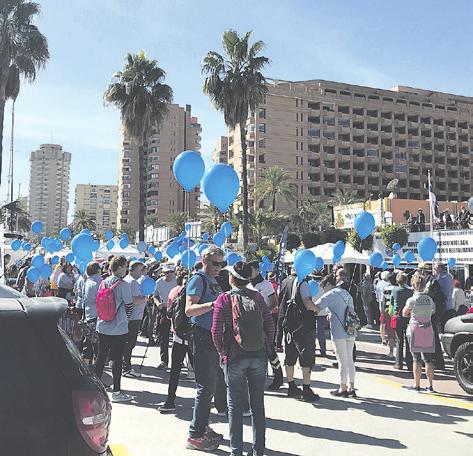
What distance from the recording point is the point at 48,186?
17962cm

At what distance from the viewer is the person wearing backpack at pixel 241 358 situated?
4047 millimetres

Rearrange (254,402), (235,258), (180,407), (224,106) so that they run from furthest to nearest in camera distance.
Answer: (224,106), (235,258), (180,407), (254,402)

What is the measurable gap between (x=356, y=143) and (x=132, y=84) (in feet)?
213

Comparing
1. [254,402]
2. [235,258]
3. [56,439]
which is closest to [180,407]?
[254,402]

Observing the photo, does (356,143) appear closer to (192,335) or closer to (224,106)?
(224,106)

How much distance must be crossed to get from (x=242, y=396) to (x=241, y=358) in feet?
1.07

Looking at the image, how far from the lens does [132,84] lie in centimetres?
2772

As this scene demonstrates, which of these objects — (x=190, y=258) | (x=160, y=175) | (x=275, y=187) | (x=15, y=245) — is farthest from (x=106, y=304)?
(x=160, y=175)

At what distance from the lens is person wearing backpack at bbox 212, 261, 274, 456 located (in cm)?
405

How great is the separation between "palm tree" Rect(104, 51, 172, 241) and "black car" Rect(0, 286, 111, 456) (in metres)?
25.6

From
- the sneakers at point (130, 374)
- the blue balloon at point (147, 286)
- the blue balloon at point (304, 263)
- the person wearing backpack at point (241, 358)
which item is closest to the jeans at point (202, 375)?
the person wearing backpack at point (241, 358)

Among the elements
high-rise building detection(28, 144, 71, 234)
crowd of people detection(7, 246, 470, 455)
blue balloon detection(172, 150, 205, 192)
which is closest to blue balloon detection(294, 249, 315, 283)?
crowd of people detection(7, 246, 470, 455)

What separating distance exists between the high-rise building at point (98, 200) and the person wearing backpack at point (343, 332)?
597 ft

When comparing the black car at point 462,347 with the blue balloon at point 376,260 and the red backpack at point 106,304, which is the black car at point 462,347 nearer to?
the red backpack at point 106,304
